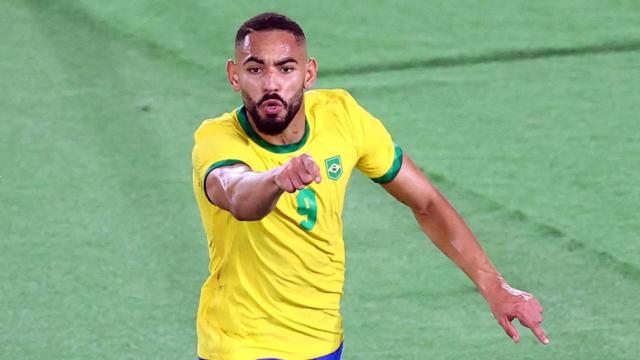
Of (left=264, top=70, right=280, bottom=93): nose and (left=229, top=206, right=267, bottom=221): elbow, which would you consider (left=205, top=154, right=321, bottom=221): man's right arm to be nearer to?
(left=229, top=206, right=267, bottom=221): elbow

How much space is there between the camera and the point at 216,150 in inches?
168

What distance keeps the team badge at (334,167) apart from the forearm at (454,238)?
459 mm

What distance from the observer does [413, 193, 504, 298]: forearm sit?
4.74 m

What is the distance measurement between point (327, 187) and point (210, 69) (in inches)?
170

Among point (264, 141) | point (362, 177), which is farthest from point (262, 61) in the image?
point (362, 177)

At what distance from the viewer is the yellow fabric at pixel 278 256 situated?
4348mm

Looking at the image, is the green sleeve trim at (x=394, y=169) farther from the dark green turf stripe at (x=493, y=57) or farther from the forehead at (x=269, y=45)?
the dark green turf stripe at (x=493, y=57)

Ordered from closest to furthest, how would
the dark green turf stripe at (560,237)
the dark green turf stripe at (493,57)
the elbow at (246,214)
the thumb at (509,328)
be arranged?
1. the elbow at (246,214)
2. the thumb at (509,328)
3. the dark green turf stripe at (560,237)
4. the dark green turf stripe at (493,57)

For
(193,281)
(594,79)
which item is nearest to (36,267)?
(193,281)

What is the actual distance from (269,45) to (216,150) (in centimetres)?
34

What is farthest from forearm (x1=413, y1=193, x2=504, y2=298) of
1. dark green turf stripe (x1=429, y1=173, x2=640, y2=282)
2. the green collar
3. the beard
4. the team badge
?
dark green turf stripe (x1=429, y1=173, x2=640, y2=282)

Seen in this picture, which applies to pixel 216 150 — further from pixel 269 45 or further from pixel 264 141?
pixel 269 45

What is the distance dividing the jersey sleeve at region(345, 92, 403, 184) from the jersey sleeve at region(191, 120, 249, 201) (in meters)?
0.42

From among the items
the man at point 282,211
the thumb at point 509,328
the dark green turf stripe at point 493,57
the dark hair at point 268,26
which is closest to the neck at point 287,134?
the man at point 282,211
